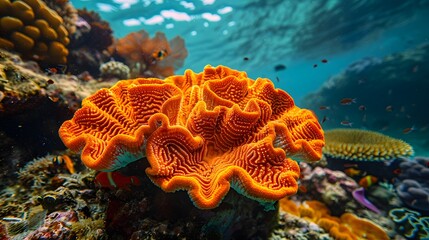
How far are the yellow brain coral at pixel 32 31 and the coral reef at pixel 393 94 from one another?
1593cm

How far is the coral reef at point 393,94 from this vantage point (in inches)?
614

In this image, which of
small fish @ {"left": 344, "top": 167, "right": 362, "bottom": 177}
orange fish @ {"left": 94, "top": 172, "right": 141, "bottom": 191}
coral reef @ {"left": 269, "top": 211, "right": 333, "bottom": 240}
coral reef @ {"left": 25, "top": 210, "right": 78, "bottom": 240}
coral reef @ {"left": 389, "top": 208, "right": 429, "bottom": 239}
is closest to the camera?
coral reef @ {"left": 25, "top": 210, "right": 78, "bottom": 240}

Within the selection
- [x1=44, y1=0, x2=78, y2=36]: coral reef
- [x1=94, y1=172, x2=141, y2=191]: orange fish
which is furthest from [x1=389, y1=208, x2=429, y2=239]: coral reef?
[x1=44, y1=0, x2=78, y2=36]: coral reef

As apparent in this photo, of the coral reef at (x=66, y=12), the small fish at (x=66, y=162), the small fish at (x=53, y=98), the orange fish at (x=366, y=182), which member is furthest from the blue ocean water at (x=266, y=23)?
the orange fish at (x=366, y=182)

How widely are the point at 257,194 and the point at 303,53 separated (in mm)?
36711

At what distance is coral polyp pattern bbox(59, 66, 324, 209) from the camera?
5.88 ft

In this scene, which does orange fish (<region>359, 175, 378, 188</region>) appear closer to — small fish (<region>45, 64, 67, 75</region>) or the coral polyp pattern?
the coral polyp pattern

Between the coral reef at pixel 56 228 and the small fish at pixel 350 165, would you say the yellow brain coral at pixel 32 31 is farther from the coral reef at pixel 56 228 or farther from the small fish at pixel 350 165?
the small fish at pixel 350 165

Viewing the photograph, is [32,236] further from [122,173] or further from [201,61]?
[201,61]

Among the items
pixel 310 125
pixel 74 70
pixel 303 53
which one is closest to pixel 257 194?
pixel 310 125

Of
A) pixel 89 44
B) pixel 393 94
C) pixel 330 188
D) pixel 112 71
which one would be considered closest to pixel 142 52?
pixel 89 44

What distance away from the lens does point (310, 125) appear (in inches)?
96.8

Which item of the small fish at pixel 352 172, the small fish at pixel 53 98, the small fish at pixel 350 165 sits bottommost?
the small fish at pixel 352 172

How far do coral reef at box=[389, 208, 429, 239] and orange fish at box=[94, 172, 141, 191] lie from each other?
5487mm
